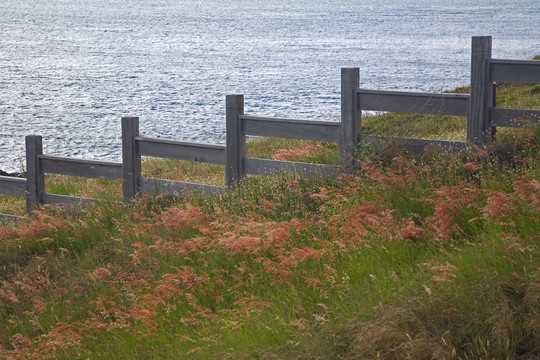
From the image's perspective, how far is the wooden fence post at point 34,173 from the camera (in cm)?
1144

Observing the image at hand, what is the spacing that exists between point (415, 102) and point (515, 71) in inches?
48.5

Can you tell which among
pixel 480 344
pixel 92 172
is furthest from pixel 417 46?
pixel 480 344

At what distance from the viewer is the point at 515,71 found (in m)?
8.52

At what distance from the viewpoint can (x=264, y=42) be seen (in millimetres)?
109625

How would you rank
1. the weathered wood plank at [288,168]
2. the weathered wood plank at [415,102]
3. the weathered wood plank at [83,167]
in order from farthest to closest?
the weathered wood plank at [83,167]
the weathered wood plank at [288,168]
the weathered wood plank at [415,102]

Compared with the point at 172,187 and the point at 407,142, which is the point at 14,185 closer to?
the point at 172,187

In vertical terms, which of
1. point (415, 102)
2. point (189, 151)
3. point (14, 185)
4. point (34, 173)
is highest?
point (415, 102)

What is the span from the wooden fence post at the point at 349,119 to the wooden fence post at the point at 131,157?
3.15 meters

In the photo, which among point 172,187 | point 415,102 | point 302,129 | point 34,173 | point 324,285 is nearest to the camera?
point 324,285

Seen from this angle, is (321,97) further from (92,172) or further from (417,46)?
(417,46)

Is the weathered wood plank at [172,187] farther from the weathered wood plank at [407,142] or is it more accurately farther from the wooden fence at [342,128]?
the weathered wood plank at [407,142]

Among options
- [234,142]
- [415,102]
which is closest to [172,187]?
[234,142]

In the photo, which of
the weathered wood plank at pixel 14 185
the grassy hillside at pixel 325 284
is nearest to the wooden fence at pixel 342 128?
the grassy hillside at pixel 325 284

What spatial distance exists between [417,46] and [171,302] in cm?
8881
